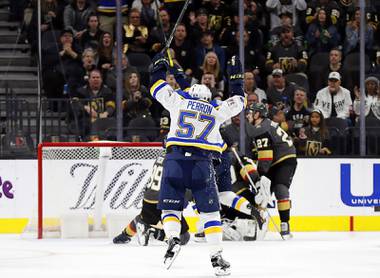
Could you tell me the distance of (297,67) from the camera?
44.2ft

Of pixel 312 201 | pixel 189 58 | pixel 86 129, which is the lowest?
pixel 312 201

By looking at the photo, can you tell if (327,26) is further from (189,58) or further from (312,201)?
(312,201)

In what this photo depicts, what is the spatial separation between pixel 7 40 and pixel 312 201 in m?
4.11

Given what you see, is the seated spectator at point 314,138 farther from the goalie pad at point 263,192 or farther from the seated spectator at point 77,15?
the seated spectator at point 77,15

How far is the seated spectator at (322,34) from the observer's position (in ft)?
45.3

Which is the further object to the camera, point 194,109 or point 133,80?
point 133,80

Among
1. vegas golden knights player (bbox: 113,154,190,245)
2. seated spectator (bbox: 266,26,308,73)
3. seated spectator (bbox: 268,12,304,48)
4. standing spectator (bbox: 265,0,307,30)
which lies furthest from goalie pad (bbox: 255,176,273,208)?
standing spectator (bbox: 265,0,307,30)

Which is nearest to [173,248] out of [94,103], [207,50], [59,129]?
[59,129]

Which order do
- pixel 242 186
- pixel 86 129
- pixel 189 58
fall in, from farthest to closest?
1. pixel 189 58
2. pixel 86 129
3. pixel 242 186

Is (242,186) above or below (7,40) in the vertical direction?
below

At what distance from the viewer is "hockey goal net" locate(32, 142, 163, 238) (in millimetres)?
10961

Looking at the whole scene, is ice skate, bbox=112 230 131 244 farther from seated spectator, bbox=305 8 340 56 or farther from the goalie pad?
seated spectator, bbox=305 8 340 56

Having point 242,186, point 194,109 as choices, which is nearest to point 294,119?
point 242,186

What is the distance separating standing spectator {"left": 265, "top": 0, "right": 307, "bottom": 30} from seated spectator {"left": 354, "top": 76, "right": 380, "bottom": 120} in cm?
158
